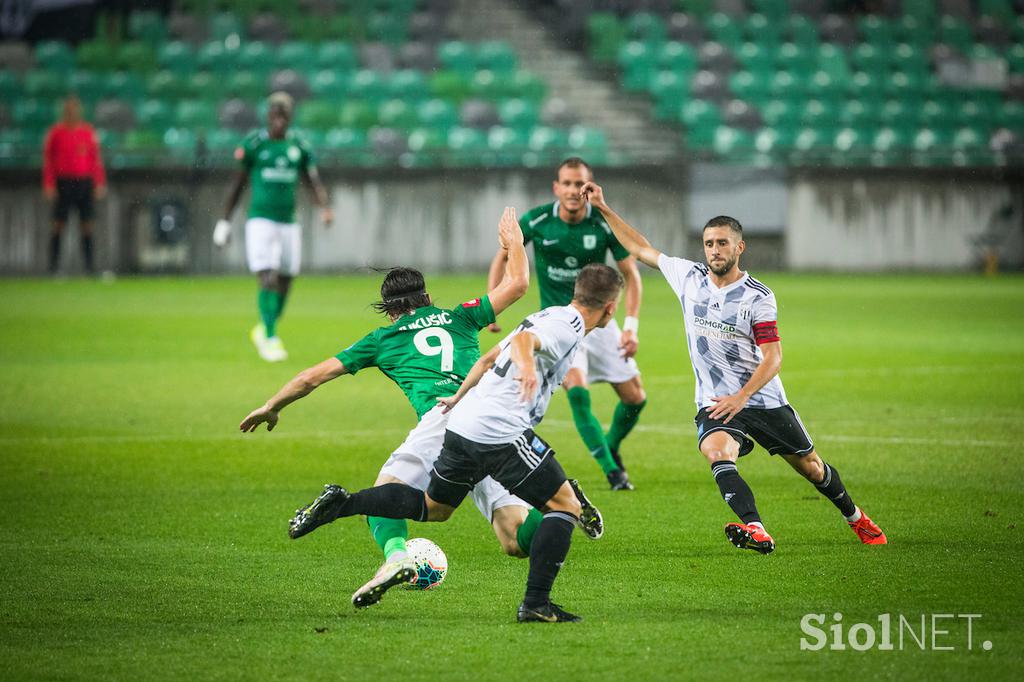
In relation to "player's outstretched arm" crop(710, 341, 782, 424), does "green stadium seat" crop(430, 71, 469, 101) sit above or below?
above

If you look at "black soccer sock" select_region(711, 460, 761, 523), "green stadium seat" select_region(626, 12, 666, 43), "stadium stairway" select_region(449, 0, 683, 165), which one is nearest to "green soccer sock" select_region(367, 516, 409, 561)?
"black soccer sock" select_region(711, 460, 761, 523)

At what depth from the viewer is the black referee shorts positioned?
78.9 ft

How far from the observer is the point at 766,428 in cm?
712

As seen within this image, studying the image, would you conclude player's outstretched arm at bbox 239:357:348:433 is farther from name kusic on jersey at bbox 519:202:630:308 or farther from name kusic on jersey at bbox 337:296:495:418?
name kusic on jersey at bbox 519:202:630:308

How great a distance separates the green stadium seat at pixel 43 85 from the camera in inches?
1126

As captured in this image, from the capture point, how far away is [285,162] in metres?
15.9

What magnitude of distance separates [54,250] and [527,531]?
20278 mm

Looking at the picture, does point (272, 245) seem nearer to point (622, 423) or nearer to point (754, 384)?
point (622, 423)

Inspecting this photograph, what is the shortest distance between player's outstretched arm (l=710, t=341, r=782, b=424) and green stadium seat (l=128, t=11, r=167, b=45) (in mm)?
25497

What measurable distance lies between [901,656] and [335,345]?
460 inches

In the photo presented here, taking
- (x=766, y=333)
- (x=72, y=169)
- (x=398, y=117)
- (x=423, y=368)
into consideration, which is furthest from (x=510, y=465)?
(x=398, y=117)

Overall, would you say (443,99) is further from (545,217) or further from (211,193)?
(545,217)

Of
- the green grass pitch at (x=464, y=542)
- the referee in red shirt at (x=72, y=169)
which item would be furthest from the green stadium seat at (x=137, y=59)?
the green grass pitch at (x=464, y=542)

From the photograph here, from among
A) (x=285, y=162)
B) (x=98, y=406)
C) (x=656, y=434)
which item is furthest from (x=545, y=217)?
(x=285, y=162)
